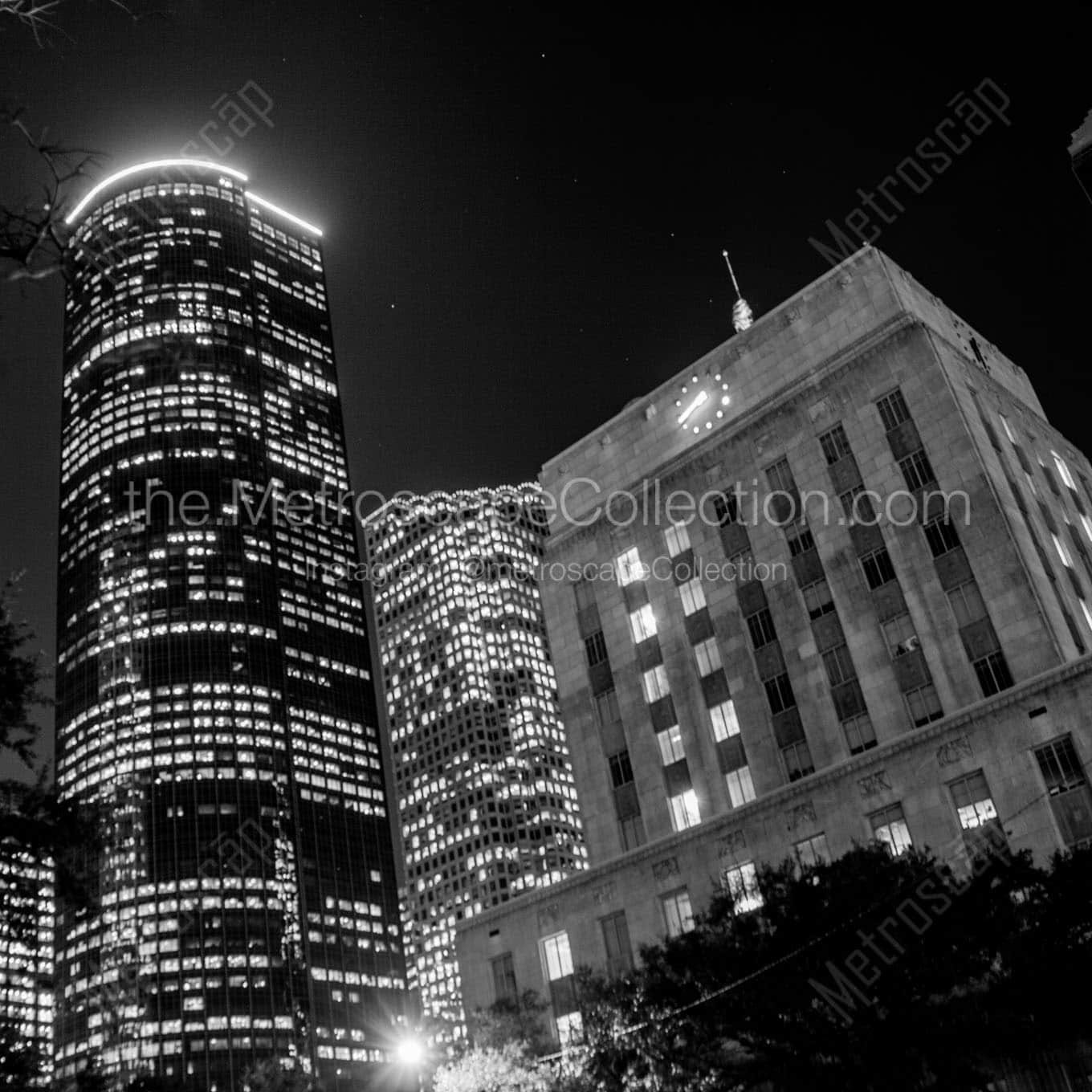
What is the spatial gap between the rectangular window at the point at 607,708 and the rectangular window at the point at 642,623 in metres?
3.73

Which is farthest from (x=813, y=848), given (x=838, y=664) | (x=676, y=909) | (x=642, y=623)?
(x=642, y=623)

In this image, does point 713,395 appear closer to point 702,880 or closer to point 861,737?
point 861,737

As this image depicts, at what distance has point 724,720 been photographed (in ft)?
224

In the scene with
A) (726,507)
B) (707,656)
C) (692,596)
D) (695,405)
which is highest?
(695,405)

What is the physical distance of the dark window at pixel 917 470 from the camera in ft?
213

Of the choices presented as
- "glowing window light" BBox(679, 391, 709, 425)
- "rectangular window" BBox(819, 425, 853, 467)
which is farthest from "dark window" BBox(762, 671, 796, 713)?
"glowing window light" BBox(679, 391, 709, 425)

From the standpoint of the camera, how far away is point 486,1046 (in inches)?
2169

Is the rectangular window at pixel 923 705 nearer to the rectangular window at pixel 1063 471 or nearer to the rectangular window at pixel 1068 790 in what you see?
the rectangular window at pixel 1068 790

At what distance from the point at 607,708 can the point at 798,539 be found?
15965 mm

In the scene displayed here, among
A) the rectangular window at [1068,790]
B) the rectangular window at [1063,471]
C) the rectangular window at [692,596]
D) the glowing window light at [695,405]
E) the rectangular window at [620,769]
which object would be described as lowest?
the rectangular window at [1068,790]

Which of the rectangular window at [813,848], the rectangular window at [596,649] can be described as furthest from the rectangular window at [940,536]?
the rectangular window at [596,649]

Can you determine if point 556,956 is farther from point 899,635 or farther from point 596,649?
point 899,635

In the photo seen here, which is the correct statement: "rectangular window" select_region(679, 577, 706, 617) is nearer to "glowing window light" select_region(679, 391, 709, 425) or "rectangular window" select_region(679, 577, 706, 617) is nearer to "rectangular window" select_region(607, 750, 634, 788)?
"rectangular window" select_region(607, 750, 634, 788)

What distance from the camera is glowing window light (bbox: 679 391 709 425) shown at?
78875 millimetres
